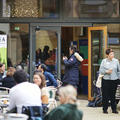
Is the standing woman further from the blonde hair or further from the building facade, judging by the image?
the blonde hair

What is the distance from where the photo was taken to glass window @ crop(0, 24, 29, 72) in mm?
13836

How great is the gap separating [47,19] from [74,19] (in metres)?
0.83

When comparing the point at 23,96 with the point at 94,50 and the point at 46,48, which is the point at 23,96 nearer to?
the point at 94,50

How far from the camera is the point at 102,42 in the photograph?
13.6 m

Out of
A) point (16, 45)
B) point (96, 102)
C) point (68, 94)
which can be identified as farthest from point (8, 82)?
point (68, 94)

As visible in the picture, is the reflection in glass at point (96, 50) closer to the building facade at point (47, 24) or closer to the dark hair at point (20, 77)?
the building facade at point (47, 24)

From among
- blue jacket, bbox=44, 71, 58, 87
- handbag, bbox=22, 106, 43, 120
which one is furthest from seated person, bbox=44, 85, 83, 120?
blue jacket, bbox=44, 71, 58, 87

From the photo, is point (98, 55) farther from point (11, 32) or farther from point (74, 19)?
point (11, 32)

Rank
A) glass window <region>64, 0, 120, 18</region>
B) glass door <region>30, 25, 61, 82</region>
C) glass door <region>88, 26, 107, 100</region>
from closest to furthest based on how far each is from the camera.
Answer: glass door <region>88, 26, 107, 100</region>, glass door <region>30, 25, 61, 82</region>, glass window <region>64, 0, 120, 18</region>

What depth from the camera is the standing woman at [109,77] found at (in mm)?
11086

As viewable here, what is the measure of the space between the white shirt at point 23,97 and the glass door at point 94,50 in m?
7.34

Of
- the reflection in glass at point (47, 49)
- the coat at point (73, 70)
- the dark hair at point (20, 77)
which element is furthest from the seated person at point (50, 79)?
the dark hair at point (20, 77)

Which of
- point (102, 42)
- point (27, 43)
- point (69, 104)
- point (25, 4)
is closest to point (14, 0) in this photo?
point (25, 4)

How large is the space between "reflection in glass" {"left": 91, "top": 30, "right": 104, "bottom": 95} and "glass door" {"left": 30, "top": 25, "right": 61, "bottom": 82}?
3.38ft
